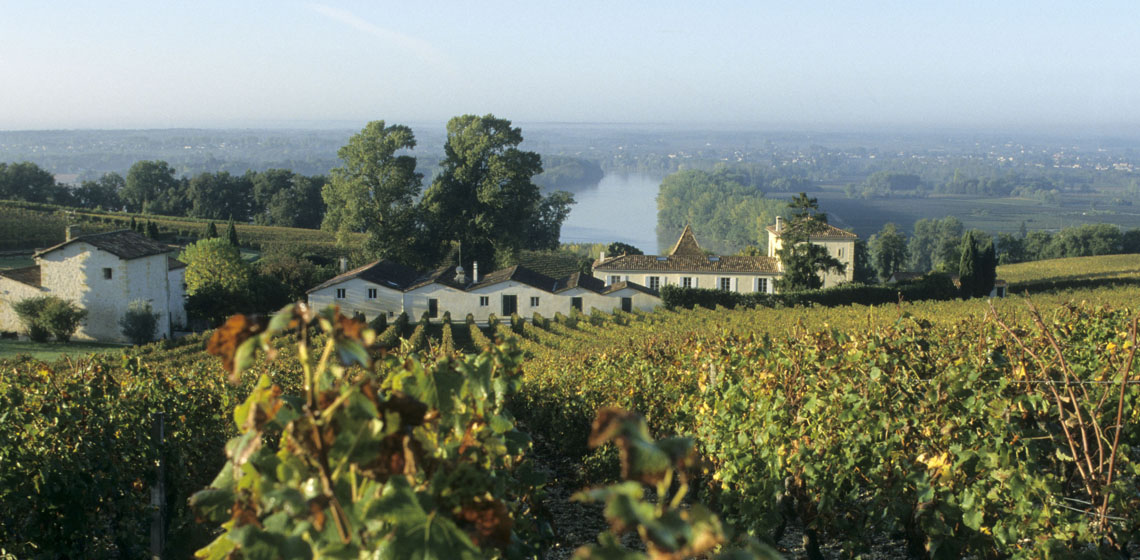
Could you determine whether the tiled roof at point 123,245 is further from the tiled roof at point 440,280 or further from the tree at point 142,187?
the tree at point 142,187

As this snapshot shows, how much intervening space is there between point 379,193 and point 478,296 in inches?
545

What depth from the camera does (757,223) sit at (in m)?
141

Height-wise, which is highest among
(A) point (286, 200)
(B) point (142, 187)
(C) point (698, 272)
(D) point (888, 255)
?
(B) point (142, 187)

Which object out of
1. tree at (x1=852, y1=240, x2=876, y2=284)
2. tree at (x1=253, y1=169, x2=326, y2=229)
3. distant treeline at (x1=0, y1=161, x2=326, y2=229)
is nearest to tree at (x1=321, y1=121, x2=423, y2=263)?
tree at (x1=253, y1=169, x2=326, y2=229)

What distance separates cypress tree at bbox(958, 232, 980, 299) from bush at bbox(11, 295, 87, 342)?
41.4 m

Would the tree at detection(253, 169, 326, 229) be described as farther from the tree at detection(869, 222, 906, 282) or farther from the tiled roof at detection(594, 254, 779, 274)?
the tree at detection(869, 222, 906, 282)

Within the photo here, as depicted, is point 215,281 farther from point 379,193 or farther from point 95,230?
point 95,230

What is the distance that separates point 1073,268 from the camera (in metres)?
60.8

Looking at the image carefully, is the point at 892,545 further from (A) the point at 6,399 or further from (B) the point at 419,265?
(B) the point at 419,265

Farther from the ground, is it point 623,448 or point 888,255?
point 623,448

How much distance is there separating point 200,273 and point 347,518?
1625 inches

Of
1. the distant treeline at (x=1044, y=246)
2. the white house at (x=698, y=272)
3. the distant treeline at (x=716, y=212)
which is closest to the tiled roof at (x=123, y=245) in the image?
the white house at (x=698, y=272)

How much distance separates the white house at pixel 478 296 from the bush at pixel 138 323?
7.42 metres

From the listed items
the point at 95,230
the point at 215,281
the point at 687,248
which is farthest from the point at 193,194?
the point at 687,248
